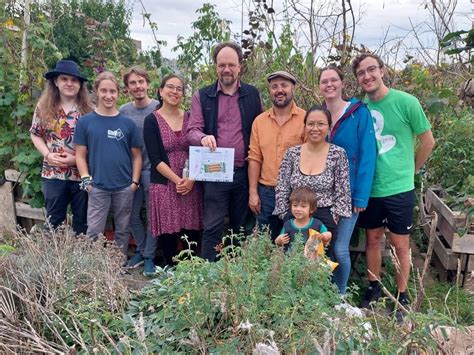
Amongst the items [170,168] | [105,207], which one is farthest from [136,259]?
[170,168]

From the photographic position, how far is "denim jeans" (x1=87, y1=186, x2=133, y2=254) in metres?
3.88

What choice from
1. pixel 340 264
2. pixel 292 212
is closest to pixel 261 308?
pixel 292 212

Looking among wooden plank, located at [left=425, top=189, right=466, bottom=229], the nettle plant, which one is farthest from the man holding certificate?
wooden plank, located at [left=425, top=189, right=466, bottom=229]

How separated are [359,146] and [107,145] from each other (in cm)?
203

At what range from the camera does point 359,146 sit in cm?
334

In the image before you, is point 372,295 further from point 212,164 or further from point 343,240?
point 212,164

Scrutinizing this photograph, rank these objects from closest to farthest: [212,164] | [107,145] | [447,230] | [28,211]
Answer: [212,164] → [107,145] → [447,230] → [28,211]

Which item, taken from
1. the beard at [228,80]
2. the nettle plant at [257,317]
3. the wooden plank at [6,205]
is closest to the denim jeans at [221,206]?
the beard at [228,80]

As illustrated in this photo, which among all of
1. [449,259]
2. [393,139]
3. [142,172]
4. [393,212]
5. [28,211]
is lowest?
[449,259]

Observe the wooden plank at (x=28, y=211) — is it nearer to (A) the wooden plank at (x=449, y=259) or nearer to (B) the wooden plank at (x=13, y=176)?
(B) the wooden plank at (x=13, y=176)

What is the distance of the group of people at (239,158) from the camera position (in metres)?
3.30

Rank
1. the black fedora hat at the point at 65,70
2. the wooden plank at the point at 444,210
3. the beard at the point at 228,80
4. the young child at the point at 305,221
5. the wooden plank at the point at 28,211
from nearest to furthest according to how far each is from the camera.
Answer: the young child at the point at 305,221 → the beard at the point at 228,80 → the black fedora hat at the point at 65,70 → the wooden plank at the point at 444,210 → the wooden plank at the point at 28,211

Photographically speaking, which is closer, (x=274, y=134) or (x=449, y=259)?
(x=274, y=134)

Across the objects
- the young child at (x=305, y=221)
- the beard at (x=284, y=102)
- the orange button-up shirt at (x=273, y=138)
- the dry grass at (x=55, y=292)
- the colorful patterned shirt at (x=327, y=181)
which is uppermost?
the beard at (x=284, y=102)
